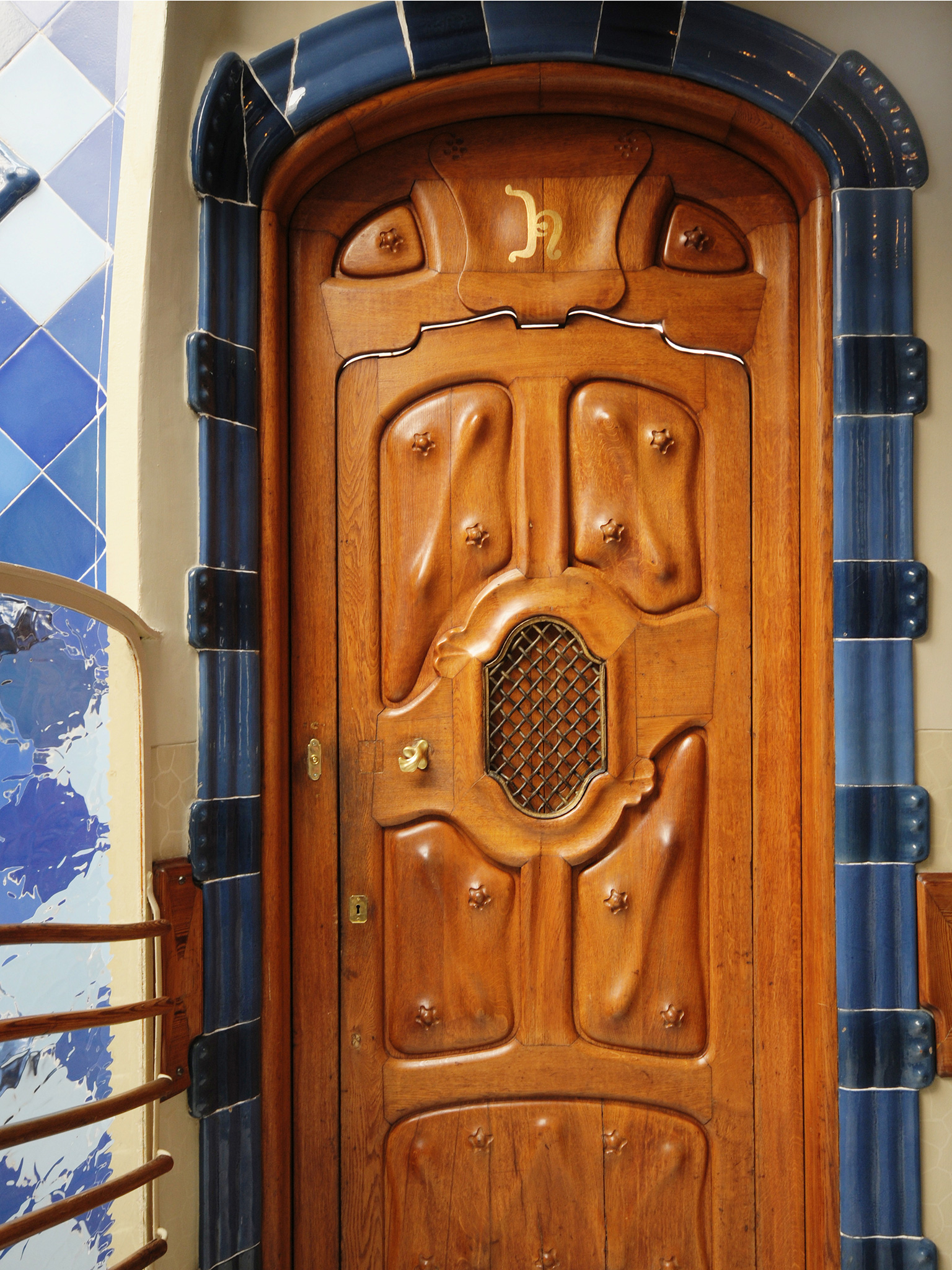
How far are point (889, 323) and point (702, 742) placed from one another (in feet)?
2.84

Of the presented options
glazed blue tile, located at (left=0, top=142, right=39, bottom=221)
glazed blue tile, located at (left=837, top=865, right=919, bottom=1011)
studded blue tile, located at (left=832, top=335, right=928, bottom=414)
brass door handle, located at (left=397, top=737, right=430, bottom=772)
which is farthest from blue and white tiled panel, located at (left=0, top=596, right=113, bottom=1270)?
studded blue tile, located at (left=832, top=335, right=928, bottom=414)

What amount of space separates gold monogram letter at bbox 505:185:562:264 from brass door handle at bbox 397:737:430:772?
0.98m

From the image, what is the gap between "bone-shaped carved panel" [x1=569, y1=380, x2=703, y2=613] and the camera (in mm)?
1654

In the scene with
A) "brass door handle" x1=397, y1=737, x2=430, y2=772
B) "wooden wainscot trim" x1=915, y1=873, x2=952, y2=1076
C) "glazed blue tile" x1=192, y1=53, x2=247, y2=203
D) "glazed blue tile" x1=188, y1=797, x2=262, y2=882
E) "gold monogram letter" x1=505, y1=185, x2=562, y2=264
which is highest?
"glazed blue tile" x1=192, y1=53, x2=247, y2=203

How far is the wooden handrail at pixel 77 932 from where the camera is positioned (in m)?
1.15

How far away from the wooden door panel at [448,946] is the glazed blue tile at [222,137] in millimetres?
1289

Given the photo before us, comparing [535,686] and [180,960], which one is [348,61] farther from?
[180,960]

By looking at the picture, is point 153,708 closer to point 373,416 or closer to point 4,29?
point 373,416

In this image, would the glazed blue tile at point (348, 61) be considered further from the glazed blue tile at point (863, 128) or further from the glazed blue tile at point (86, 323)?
the glazed blue tile at point (863, 128)

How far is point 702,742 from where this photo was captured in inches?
65.5

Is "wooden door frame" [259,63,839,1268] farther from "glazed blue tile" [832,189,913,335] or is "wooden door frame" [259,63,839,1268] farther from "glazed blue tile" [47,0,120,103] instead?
"glazed blue tile" [47,0,120,103]

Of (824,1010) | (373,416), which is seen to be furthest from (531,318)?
(824,1010)

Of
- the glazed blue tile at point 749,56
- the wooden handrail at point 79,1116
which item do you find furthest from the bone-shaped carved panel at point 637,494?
the wooden handrail at point 79,1116

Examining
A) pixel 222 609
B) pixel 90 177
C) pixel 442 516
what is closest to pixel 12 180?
pixel 90 177
